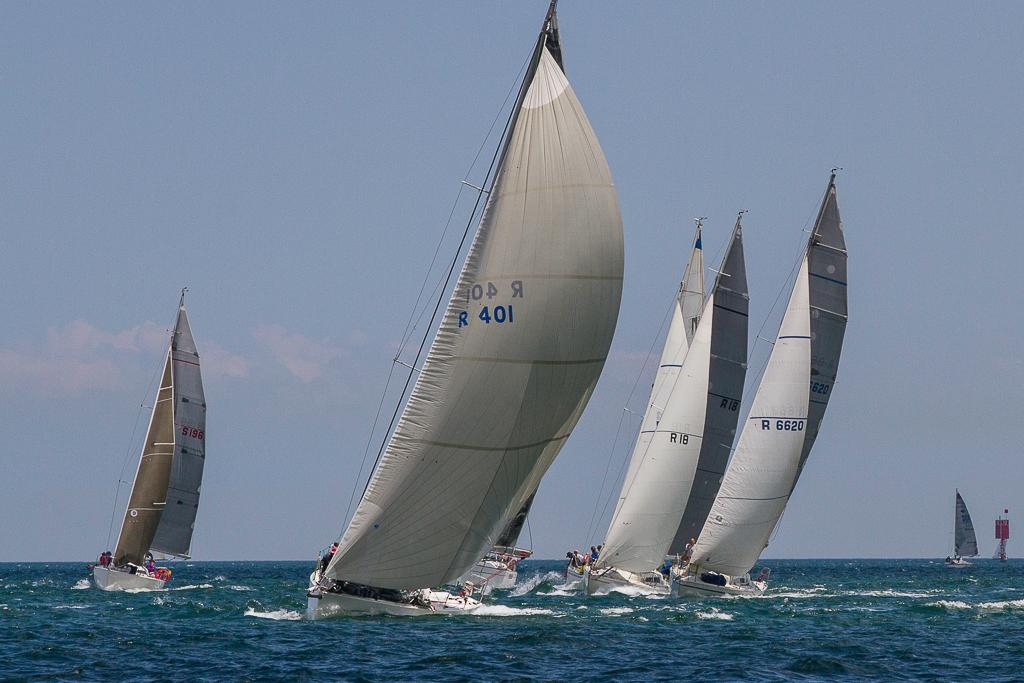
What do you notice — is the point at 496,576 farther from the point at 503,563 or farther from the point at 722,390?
the point at 722,390

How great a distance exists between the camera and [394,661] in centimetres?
3072

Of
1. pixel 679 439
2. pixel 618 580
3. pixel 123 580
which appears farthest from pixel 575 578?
pixel 123 580

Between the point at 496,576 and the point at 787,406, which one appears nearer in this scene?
the point at 787,406

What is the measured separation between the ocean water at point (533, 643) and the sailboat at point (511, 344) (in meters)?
2.65

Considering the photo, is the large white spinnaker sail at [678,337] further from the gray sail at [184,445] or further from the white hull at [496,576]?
the gray sail at [184,445]

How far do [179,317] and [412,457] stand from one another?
32.2 metres

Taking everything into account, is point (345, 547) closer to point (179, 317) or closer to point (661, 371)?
point (661, 371)

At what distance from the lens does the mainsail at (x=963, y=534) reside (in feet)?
556

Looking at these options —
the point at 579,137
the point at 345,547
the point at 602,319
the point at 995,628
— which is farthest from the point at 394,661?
the point at 995,628

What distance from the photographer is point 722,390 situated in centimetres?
5681

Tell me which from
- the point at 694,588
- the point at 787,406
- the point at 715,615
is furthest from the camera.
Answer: the point at 694,588

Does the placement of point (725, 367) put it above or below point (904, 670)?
above

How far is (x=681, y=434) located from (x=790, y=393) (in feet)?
14.6

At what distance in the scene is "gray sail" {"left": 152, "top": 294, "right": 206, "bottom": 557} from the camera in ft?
210
